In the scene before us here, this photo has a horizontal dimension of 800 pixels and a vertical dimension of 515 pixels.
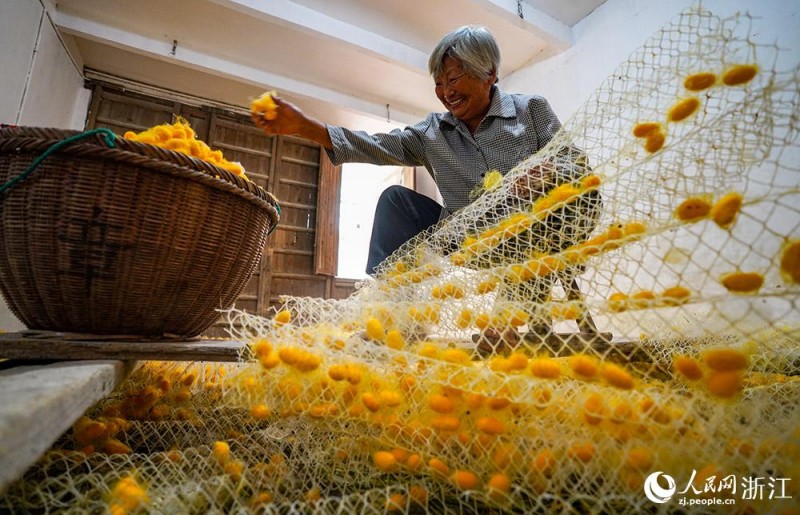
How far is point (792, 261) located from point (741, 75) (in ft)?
1.09

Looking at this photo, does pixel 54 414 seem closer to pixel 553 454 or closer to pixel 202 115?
pixel 553 454

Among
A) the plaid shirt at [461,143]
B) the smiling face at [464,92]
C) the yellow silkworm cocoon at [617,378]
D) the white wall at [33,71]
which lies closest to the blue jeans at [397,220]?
the plaid shirt at [461,143]

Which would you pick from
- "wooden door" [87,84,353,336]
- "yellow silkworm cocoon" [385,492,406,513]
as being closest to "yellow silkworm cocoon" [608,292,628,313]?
"yellow silkworm cocoon" [385,492,406,513]

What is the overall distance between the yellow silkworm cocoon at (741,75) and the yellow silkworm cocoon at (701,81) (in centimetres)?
5

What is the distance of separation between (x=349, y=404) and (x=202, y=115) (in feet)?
15.0

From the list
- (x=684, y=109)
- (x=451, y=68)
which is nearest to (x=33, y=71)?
(x=451, y=68)

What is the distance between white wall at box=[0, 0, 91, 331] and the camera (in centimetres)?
232

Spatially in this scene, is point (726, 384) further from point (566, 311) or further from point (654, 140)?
point (654, 140)

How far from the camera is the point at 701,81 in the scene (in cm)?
67

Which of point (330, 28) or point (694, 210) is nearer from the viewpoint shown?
point (694, 210)

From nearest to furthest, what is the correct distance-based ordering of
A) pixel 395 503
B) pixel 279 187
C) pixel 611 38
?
pixel 395 503
pixel 611 38
pixel 279 187

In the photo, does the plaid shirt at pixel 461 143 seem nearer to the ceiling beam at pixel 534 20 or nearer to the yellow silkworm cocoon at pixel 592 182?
the yellow silkworm cocoon at pixel 592 182

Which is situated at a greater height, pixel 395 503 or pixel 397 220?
pixel 397 220

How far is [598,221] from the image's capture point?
96cm
